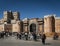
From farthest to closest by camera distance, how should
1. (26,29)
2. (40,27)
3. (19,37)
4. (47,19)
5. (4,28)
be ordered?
(4,28), (26,29), (40,27), (47,19), (19,37)

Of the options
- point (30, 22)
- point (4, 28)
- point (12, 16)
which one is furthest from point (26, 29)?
point (12, 16)

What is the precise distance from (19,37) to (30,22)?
52.3ft

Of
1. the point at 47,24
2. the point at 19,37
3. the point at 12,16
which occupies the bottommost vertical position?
the point at 19,37

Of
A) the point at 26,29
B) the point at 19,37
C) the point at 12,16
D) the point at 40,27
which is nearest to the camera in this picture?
the point at 19,37

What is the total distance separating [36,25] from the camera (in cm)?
4428

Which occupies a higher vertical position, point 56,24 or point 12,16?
point 12,16

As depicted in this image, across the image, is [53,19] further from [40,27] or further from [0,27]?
[0,27]

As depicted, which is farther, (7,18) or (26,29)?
(7,18)

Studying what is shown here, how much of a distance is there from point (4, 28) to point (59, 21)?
21.2 m

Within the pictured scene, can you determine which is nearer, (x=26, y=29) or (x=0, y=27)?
(x=26, y=29)

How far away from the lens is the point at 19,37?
30.3m

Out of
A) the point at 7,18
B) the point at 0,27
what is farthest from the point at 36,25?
the point at 7,18

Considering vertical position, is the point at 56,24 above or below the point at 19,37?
above

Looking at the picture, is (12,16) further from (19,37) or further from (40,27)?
(19,37)
